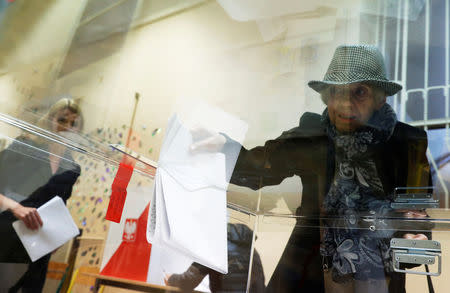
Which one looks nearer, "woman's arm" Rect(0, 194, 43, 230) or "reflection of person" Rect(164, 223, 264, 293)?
"reflection of person" Rect(164, 223, 264, 293)

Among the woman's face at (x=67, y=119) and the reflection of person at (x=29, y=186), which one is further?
the woman's face at (x=67, y=119)

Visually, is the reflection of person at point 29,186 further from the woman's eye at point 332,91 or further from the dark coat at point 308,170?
the woman's eye at point 332,91

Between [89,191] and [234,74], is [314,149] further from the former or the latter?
[89,191]

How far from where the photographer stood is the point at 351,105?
20.9 inches


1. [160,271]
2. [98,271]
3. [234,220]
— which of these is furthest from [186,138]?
[98,271]

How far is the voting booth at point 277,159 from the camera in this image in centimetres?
47

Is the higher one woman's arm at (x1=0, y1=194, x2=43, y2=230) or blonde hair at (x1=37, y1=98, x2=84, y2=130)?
blonde hair at (x1=37, y1=98, x2=84, y2=130)

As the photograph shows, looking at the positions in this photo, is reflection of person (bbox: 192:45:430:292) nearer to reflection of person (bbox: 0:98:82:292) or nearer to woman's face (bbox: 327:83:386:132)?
woman's face (bbox: 327:83:386:132)

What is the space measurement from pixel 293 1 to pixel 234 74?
19 centimetres

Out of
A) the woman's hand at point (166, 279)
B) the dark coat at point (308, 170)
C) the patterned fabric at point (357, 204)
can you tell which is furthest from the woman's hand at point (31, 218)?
the patterned fabric at point (357, 204)

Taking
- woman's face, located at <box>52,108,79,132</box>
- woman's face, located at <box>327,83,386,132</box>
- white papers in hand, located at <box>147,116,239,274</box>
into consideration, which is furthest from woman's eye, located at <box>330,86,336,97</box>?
woman's face, located at <box>52,108,79,132</box>

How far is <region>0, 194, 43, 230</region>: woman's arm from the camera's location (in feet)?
2.68

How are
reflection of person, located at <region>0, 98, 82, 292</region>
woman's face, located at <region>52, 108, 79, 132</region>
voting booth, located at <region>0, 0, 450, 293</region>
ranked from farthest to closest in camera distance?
woman's face, located at <region>52, 108, 79, 132</region>, reflection of person, located at <region>0, 98, 82, 292</region>, voting booth, located at <region>0, 0, 450, 293</region>

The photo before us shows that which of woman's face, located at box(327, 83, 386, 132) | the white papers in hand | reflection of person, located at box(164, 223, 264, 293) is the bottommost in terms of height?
reflection of person, located at box(164, 223, 264, 293)
